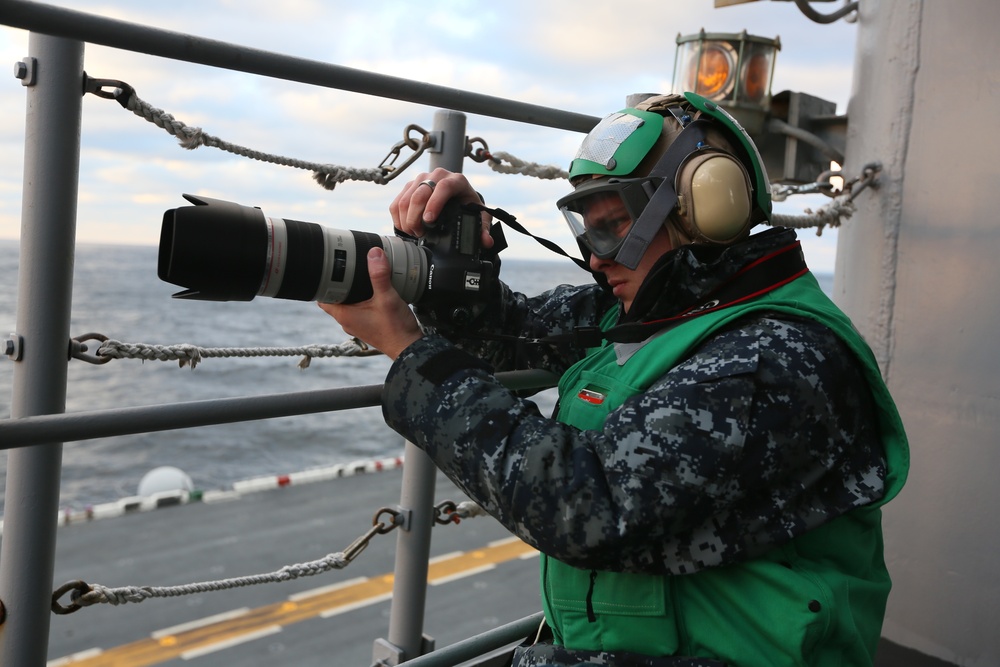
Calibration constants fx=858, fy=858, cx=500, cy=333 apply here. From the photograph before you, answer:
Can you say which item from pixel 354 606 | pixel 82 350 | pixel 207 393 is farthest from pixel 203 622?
pixel 207 393

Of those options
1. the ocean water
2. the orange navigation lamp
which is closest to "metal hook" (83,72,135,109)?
the orange navigation lamp

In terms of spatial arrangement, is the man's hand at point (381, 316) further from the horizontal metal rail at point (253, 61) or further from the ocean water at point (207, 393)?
the ocean water at point (207, 393)

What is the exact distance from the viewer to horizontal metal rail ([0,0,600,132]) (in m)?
1.08

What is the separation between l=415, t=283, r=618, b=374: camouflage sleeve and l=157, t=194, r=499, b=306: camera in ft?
0.62

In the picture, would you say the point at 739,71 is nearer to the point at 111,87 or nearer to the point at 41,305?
the point at 111,87

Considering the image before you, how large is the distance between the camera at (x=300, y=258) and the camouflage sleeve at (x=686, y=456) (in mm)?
227

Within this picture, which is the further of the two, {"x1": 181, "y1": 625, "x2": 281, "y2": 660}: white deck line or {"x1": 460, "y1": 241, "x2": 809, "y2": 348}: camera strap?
{"x1": 181, "y1": 625, "x2": 281, "y2": 660}: white deck line

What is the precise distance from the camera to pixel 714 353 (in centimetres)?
114

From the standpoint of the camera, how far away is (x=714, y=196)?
1219 mm

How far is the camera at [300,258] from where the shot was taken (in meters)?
1.19

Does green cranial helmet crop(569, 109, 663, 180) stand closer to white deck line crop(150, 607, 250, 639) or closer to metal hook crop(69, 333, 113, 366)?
metal hook crop(69, 333, 113, 366)

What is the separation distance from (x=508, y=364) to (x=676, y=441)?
0.67 m

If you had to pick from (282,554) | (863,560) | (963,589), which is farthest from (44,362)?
(282,554)

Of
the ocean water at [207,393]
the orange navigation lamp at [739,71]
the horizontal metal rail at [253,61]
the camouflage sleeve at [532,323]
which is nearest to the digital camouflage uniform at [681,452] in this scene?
the camouflage sleeve at [532,323]
